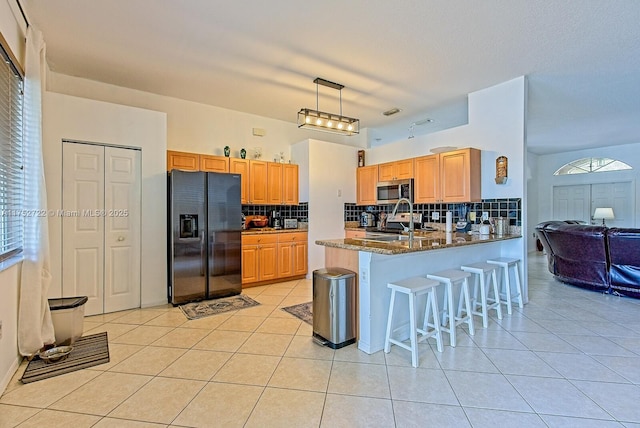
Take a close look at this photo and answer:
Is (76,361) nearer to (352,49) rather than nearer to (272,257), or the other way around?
(272,257)

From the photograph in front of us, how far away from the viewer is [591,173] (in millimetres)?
8133

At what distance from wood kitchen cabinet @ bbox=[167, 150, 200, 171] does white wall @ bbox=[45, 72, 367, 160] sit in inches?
10.9

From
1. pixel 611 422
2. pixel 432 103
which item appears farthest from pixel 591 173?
pixel 611 422

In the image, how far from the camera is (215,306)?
3924 millimetres

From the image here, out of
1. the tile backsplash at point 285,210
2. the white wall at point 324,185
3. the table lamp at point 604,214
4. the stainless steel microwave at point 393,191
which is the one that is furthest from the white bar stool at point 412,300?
the table lamp at point 604,214

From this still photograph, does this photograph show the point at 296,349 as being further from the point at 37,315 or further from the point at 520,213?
the point at 520,213

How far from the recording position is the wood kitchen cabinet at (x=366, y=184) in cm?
577

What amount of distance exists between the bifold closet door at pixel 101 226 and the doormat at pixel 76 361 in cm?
84

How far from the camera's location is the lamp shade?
7.45 meters

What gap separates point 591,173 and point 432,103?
620 centimetres

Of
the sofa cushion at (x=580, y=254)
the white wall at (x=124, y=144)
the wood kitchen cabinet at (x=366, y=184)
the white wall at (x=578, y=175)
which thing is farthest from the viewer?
the white wall at (x=578, y=175)

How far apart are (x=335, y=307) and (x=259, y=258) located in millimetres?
2467

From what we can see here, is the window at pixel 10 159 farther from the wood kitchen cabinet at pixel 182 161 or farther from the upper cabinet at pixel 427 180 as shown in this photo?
the upper cabinet at pixel 427 180

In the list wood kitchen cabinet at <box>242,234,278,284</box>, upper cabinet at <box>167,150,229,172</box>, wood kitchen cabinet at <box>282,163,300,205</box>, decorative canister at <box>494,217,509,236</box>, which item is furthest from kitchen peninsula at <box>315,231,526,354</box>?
upper cabinet at <box>167,150,229,172</box>
